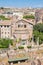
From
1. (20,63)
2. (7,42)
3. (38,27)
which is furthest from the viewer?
(38,27)

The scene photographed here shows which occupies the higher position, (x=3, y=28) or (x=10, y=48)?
(x=3, y=28)

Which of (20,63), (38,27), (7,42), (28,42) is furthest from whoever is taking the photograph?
(38,27)

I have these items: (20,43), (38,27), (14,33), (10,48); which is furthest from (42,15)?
(10,48)

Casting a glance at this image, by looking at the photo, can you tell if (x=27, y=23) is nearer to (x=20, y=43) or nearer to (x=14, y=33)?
(x=14, y=33)

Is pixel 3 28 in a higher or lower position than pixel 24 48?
higher

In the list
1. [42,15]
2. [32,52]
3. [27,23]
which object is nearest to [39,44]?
[32,52]

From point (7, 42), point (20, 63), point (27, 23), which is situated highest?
point (27, 23)

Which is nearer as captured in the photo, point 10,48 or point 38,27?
point 10,48

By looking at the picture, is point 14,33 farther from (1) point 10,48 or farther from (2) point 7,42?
(1) point 10,48

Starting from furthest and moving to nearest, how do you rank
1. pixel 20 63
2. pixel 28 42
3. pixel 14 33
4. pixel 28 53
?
1. pixel 14 33
2. pixel 28 42
3. pixel 28 53
4. pixel 20 63
